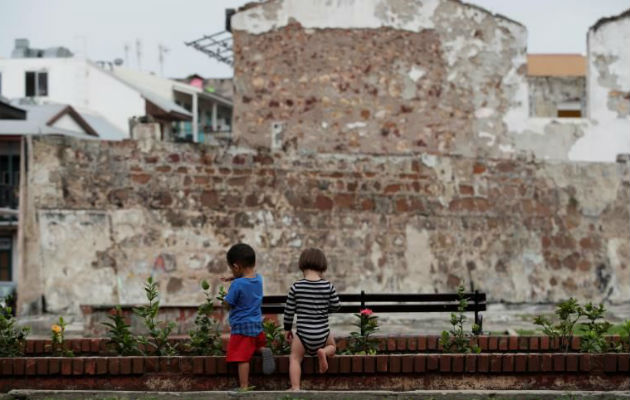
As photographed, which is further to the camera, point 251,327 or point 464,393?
point 251,327

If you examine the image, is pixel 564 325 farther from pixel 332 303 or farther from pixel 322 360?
pixel 322 360

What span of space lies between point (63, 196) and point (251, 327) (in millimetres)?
6315

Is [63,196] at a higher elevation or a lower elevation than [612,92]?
lower

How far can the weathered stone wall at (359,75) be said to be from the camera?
709 inches

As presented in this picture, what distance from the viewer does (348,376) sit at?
287 inches

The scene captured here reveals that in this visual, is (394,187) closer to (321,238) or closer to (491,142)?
(321,238)

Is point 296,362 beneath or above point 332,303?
beneath

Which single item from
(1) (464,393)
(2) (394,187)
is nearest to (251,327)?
(1) (464,393)

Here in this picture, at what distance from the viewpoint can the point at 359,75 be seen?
59.5ft

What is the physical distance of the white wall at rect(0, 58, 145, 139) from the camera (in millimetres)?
47156

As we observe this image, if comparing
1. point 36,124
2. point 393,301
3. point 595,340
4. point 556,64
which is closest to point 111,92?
point 36,124

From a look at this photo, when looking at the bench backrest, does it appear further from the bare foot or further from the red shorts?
the bare foot

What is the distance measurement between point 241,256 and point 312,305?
635 millimetres

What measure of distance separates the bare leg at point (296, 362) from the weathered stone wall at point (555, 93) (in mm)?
18498
